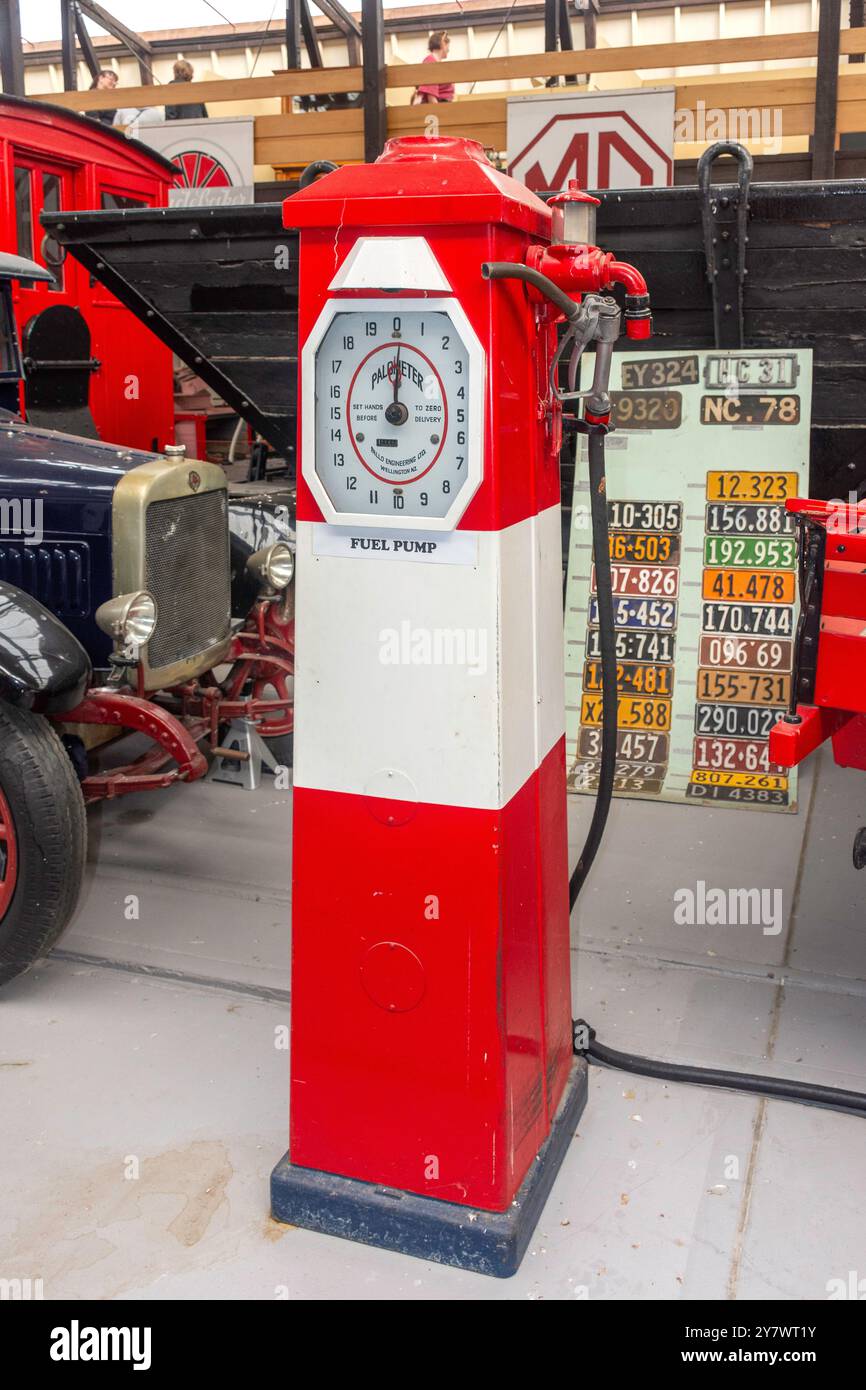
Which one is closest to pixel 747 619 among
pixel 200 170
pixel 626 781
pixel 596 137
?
pixel 626 781

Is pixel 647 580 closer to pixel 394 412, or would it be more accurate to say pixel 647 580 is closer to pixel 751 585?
pixel 751 585

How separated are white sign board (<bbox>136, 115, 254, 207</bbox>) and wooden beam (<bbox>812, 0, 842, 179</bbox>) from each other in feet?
10.5

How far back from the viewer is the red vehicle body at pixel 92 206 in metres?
6.46

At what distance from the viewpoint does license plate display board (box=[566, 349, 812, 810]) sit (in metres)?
4.49

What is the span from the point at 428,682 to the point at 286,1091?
3.82ft

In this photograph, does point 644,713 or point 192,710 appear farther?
point 644,713

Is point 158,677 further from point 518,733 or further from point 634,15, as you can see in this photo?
point 634,15

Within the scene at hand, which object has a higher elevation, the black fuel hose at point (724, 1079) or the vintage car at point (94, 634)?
the vintage car at point (94, 634)

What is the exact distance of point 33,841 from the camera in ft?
10.1

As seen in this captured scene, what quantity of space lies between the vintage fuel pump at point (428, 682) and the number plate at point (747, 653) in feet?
7.66

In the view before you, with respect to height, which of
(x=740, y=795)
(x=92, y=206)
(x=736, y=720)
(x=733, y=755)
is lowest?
(x=740, y=795)

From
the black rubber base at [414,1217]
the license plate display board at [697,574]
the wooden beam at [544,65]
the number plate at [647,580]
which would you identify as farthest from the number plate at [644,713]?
the wooden beam at [544,65]

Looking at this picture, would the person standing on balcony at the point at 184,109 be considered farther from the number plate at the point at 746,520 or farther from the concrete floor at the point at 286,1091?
the concrete floor at the point at 286,1091

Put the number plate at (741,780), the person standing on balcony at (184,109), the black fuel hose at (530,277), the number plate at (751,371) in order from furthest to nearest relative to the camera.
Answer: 1. the person standing on balcony at (184,109)
2. the number plate at (741,780)
3. the number plate at (751,371)
4. the black fuel hose at (530,277)
